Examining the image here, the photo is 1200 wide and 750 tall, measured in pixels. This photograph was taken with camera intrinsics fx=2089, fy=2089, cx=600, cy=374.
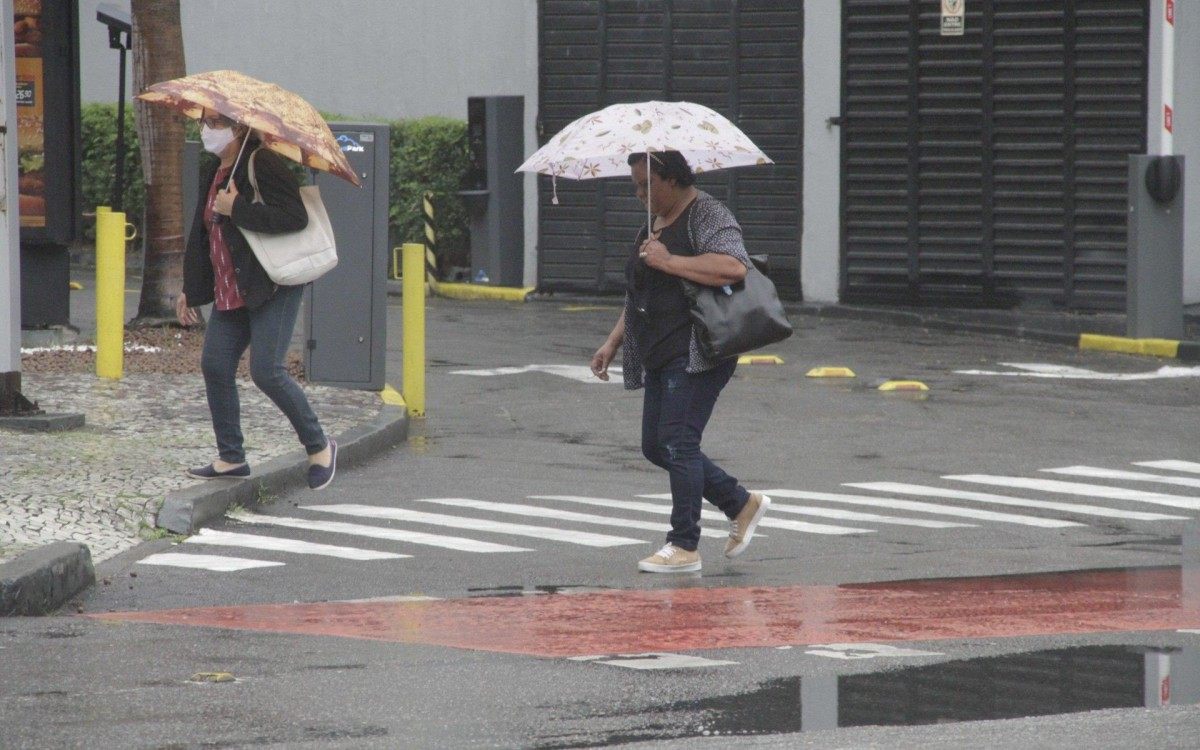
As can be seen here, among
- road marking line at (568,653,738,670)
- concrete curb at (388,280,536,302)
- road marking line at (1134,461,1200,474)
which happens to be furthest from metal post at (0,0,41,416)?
concrete curb at (388,280,536,302)

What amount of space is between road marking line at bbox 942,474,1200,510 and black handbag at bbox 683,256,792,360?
3.16m

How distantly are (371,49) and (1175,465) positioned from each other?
1705cm

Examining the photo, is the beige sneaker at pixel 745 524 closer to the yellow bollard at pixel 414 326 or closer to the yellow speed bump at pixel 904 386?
the yellow bollard at pixel 414 326

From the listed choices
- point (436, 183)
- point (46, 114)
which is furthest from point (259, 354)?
point (436, 183)

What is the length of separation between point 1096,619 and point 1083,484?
3.85 meters

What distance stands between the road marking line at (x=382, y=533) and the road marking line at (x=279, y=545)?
30 cm

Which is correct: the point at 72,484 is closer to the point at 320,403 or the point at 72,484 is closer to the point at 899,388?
the point at 320,403

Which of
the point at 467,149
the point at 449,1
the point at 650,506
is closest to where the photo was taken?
the point at 650,506

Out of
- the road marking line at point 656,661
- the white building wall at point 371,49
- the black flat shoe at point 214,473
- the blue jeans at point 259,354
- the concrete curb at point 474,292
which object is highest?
the white building wall at point 371,49

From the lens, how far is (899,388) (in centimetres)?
1530

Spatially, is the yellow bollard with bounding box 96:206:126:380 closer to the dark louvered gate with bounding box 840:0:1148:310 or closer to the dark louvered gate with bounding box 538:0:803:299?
the dark louvered gate with bounding box 538:0:803:299

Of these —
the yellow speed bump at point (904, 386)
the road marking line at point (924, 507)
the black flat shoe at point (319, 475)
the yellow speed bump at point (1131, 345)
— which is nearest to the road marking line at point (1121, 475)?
the road marking line at point (924, 507)

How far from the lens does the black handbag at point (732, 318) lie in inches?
318

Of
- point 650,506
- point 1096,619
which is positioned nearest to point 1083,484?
point 650,506
